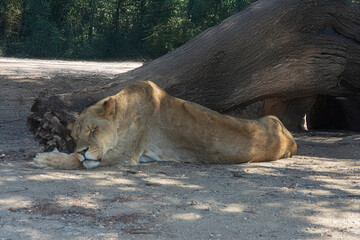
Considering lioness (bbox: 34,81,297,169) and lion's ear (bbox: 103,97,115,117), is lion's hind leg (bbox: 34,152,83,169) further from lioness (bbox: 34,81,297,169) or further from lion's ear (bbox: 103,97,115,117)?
lion's ear (bbox: 103,97,115,117)

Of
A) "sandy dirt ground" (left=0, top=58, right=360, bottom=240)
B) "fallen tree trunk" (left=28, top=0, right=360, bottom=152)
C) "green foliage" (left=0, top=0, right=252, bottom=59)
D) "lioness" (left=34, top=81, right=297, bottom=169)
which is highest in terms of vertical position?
"green foliage" (left=0, top=0, right=252, bottom=59)

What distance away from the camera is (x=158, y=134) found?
259 inches

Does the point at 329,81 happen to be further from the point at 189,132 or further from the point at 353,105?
the point at 353,105

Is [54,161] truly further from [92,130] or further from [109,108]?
[109,108]

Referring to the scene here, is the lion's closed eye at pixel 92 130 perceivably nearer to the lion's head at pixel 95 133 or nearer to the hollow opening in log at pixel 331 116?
the lion's head at pixel 95 133

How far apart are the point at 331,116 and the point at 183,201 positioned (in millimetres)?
9266

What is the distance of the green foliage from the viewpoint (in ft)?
94.4

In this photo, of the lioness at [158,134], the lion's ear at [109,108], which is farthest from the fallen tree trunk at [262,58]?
the lion's ear at [109,108]

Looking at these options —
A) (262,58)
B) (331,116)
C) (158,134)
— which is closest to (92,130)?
(158,134)

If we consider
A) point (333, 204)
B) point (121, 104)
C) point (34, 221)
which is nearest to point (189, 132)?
point (121, 104)

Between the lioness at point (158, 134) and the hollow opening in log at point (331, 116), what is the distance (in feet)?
18.6

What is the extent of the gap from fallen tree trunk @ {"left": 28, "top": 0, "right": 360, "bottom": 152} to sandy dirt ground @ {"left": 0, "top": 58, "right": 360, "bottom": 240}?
1457 mm

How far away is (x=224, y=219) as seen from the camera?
426 cm

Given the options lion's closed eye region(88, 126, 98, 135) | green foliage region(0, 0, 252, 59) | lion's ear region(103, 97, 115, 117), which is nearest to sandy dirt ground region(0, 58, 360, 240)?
lion's closed eye region(88, 126, 98, 135)
